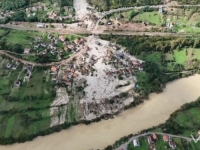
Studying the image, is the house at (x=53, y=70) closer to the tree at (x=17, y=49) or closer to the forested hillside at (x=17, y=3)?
the tree at (x=17, y=49)

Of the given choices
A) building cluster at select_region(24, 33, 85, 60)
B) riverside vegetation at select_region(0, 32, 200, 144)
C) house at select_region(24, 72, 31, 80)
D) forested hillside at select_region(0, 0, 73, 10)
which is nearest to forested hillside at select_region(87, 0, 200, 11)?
forested hillside at select_region(0, 0, 73, 10)

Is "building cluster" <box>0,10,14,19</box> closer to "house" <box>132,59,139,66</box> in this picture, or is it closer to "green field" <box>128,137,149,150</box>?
"house" <box>132,59,139,66</box>

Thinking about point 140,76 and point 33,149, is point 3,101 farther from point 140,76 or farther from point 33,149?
point 140,76

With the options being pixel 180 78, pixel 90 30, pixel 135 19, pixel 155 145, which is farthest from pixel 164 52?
pixel 155 145

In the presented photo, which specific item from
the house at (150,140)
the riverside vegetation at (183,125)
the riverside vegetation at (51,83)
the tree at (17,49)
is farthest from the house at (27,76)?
the house at (150,140)

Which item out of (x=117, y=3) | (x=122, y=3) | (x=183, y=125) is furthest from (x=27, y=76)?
(x=122, y=3)

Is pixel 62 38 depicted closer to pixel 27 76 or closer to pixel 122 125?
pixel 27 76
